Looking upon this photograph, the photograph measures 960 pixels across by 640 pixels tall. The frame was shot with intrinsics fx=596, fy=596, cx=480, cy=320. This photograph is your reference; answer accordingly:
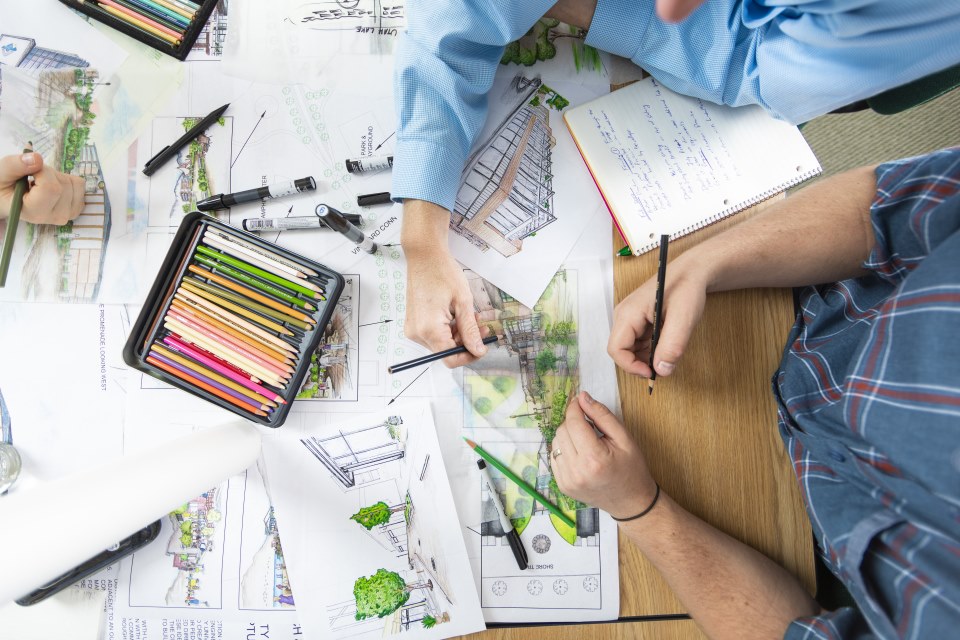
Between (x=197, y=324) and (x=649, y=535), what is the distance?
0.68m

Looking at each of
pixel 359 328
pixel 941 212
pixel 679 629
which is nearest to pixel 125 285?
pixel 359 328

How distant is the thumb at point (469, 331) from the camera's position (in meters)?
0.82

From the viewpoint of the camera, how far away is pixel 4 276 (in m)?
0.85

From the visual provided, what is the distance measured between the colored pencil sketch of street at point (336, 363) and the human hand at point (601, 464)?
31cm

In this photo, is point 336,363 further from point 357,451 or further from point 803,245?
point 803,245

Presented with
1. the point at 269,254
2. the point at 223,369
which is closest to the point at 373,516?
the point at 223,369

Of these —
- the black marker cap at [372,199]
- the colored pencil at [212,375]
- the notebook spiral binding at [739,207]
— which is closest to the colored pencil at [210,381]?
the colored pencil at [212,375]

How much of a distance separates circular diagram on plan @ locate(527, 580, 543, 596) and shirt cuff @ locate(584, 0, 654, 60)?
2.55 feet

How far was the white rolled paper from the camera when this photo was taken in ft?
1.67

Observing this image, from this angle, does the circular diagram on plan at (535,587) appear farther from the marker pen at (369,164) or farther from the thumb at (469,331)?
the marker pen at (369,164)

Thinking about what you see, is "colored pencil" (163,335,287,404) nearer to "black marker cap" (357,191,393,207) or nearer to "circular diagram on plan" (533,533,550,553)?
"black marker cap" (357,191,393,207)

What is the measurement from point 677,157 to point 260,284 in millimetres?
637

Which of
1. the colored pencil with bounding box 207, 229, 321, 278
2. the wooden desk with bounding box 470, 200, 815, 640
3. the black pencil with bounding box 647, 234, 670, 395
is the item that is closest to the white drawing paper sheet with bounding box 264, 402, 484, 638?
the wooden desk with bounding box 470, 200, 815, 640

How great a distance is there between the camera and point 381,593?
33.2 inches
